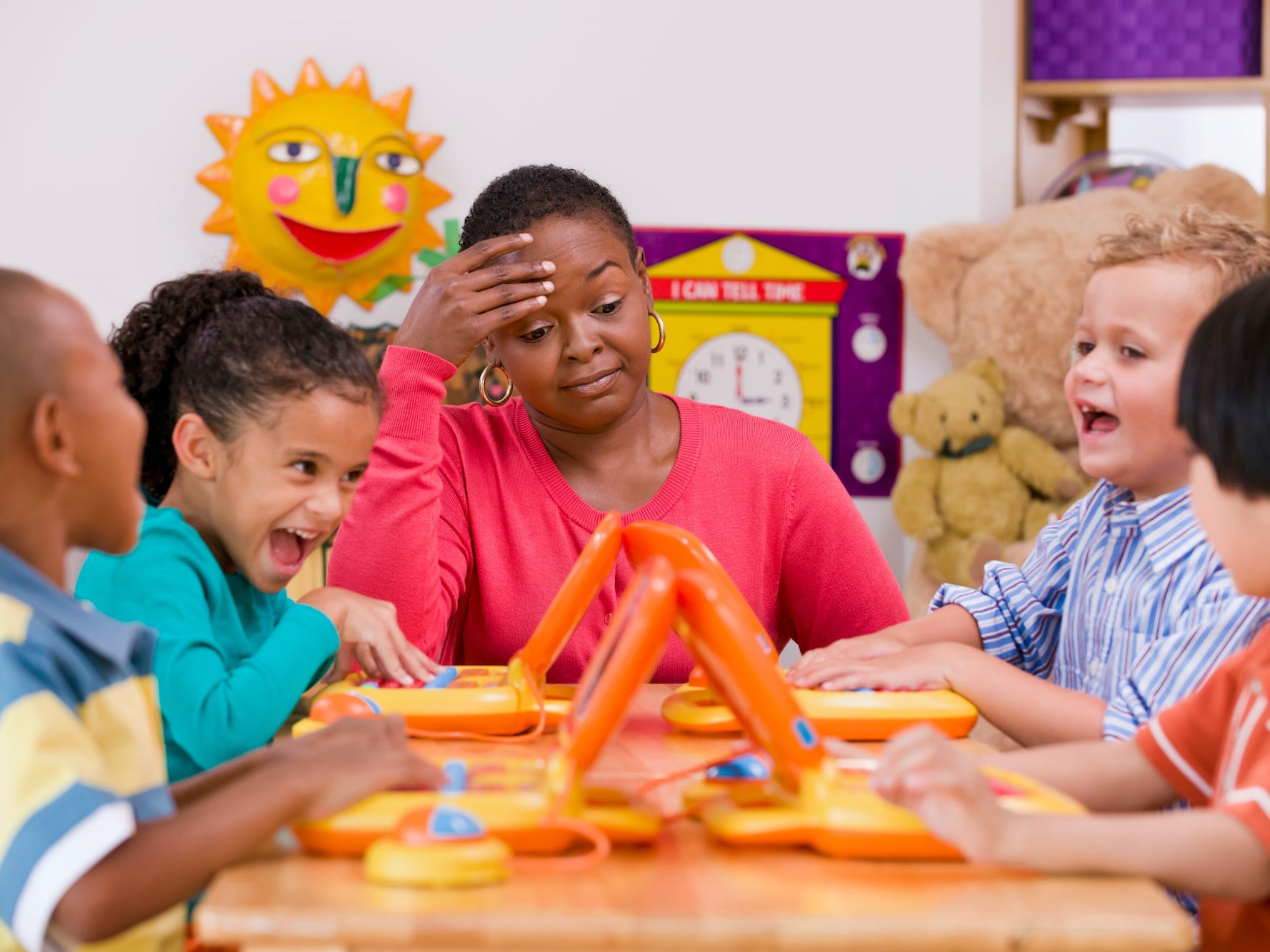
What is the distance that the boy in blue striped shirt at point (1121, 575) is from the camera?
850 millimetres

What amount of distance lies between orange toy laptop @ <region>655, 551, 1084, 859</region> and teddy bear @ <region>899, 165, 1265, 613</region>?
5.51 feet

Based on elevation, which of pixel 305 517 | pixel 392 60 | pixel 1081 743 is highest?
pixel 392 60

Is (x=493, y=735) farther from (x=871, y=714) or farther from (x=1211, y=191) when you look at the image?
(x=1211, y=191)

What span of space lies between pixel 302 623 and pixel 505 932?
0.50m

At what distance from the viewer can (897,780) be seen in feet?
1.91

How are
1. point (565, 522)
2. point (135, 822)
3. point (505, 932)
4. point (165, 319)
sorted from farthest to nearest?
point (565, 522)
point (165, 319)
point (135, 822)
point (505, 932)

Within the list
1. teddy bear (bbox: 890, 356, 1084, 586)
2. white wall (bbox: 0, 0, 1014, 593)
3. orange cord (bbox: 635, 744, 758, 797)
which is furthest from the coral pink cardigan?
white wall (bbox: 0, 0, 1014, 593)

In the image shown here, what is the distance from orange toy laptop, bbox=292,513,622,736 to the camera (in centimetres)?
83

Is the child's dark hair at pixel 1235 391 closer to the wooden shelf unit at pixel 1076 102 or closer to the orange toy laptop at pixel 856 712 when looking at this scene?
the orange toy laptop at pixel 856 712

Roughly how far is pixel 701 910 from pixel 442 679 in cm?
43

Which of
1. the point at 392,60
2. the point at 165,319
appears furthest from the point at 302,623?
the point at 392,60

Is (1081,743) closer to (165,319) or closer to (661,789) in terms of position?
(661,789)

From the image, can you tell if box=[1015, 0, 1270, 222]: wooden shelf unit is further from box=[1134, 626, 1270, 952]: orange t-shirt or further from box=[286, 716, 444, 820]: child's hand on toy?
box=[286, 716, 444, 820]: child's hand on toy

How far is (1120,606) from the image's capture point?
37.6 inches
